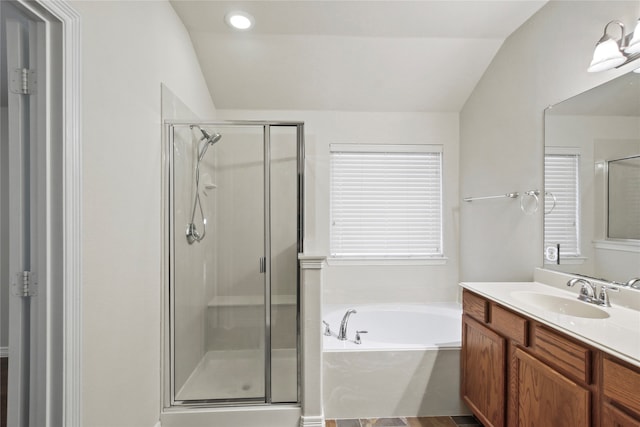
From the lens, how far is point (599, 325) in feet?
4.50

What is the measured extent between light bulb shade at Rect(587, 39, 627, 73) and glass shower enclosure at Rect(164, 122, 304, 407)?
165 cm

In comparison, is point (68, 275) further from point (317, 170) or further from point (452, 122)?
point (452, 122)

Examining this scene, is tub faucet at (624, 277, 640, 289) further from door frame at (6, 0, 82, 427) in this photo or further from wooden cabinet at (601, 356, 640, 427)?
door frame at (6, 0, 82, 427)

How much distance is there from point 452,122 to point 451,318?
1.88 metres

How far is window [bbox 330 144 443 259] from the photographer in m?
3.27

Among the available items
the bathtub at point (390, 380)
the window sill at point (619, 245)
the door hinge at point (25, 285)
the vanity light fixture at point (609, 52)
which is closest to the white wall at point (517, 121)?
the vanity light fixture at point (609, 52)

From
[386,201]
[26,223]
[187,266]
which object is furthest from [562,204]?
[26,223]

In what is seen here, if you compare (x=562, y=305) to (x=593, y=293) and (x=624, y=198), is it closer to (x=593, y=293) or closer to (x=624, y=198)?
(x=593, y=293)

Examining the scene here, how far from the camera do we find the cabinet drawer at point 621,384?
1.05 m

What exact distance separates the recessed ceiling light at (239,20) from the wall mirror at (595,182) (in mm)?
2184

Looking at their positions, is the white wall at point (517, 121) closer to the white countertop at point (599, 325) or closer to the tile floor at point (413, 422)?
the white countertop at point (599, 325)

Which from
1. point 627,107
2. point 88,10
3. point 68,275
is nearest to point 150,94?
point 88,10

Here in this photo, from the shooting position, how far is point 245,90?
9.89 ft

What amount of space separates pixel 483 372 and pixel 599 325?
2.54 ft
